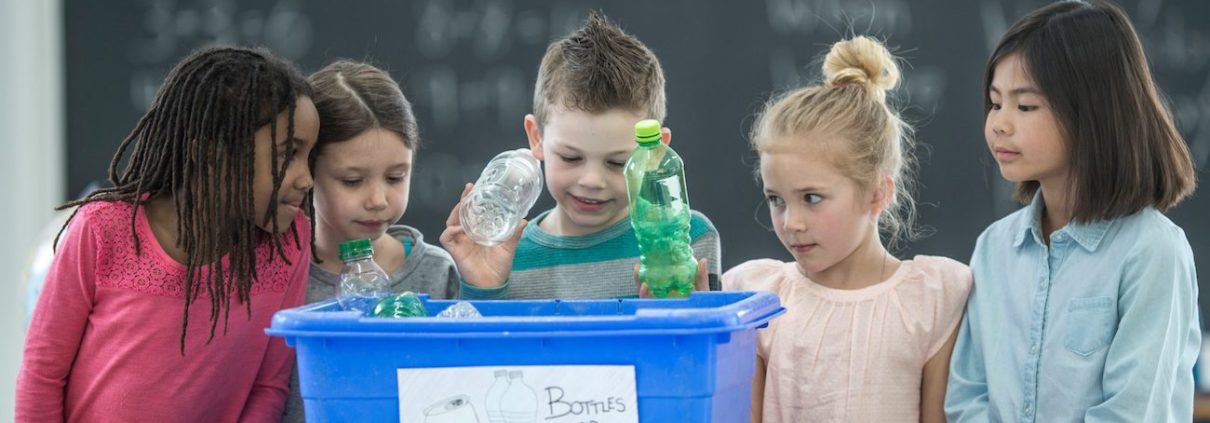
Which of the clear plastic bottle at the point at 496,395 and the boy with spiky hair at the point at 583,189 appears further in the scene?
the boy with spiky hair at the point at 583,189

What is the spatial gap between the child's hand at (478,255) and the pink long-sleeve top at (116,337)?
37 centimetres

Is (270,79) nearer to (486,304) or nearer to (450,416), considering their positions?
(486,304)

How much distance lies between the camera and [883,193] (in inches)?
80.6

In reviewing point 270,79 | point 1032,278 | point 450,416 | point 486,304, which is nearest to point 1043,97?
point 1032,278

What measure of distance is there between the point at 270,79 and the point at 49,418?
0.58m

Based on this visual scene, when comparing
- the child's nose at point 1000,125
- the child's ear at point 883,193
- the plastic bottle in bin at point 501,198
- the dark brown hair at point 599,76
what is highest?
the dark brown hair at point 599,76

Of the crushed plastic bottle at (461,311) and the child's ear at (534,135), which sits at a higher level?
the child's ear at (534,135)

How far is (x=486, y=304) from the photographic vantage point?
1.70 m

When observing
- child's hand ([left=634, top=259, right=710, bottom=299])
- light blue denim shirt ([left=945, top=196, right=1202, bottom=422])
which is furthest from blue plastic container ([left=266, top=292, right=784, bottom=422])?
light blue denim shirt ([left=945, top=196, right=1202, bottom=422])

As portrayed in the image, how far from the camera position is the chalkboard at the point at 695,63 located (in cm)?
358

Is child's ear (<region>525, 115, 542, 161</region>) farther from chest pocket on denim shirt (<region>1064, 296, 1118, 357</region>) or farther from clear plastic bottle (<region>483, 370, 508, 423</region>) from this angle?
chest pocket on denim shirt (<region>1064, 296, 1118, 357</region>)

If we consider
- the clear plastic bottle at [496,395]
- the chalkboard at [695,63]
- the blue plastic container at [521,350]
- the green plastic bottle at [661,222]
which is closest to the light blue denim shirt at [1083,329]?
the green plastic bottle at [661,222]

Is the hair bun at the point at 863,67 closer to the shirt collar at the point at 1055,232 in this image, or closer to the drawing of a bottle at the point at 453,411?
the shirt collar at the point at 1055,232

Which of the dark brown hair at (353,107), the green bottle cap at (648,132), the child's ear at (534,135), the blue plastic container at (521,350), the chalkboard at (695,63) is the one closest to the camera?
the blue plastic container at (521,350)
